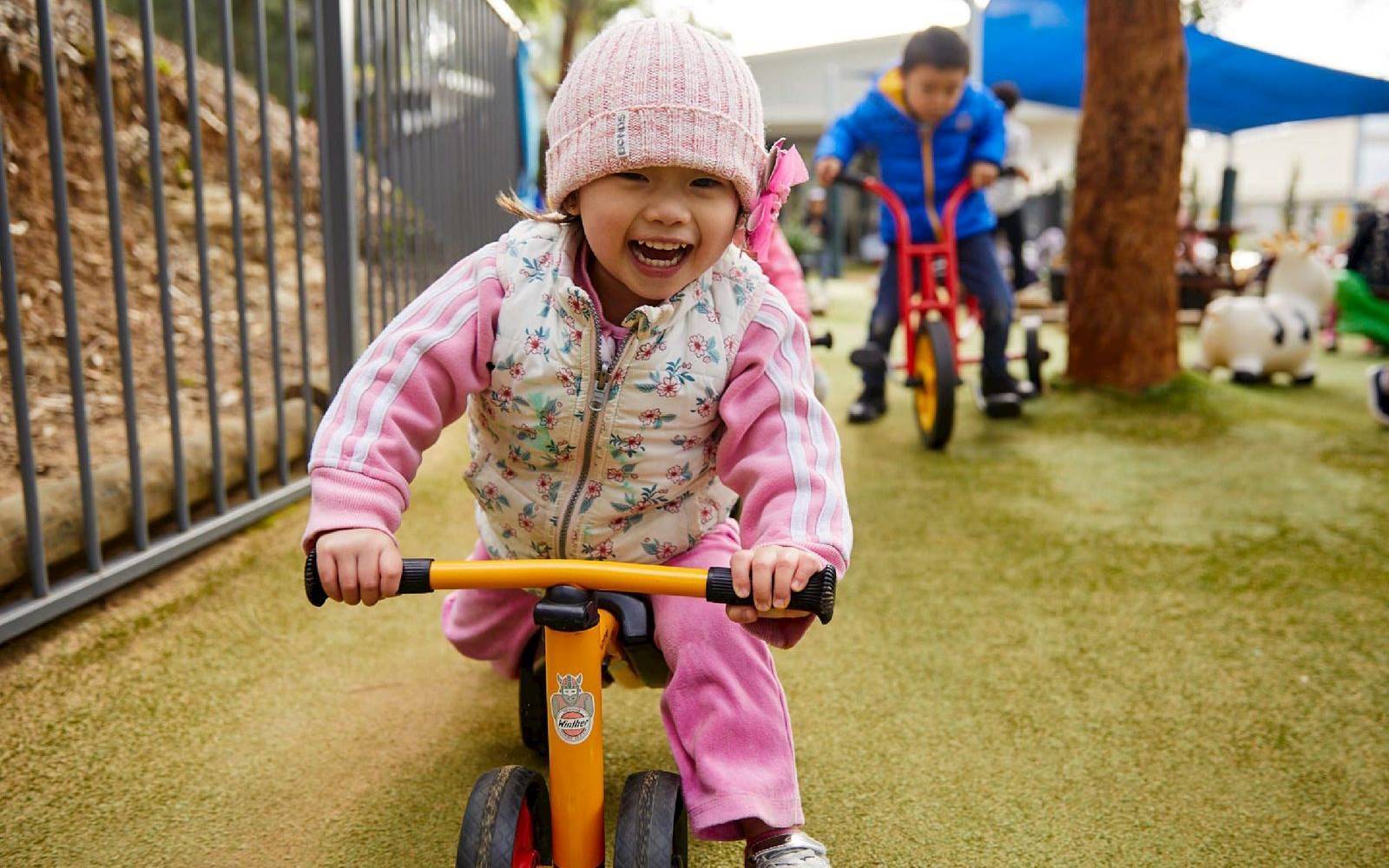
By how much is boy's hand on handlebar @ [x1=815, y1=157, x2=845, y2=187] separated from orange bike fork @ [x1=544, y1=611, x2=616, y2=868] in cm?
297

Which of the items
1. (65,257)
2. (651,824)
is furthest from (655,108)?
(65,257)

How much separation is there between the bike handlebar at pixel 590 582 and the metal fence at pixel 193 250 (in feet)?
3.96

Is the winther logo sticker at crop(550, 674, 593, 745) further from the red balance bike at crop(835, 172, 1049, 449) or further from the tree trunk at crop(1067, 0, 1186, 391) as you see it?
the tree trunk at crop(1067, 0, 1186, 391)

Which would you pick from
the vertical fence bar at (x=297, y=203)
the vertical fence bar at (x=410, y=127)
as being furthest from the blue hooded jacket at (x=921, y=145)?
the vertical fence bar at (x=297, y=203)

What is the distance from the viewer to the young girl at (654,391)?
136 centimetres

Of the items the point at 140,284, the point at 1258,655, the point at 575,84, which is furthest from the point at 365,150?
the point at 1258,655

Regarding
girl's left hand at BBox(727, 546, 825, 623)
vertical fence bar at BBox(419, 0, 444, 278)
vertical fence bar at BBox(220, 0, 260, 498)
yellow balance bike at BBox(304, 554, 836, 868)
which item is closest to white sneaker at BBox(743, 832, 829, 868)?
yellow balance bike at BBox(304, 554, 836, 868)

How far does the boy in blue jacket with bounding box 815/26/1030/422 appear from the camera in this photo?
4.04 m

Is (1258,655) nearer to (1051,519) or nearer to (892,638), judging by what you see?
(892,638)

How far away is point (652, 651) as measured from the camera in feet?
5.02

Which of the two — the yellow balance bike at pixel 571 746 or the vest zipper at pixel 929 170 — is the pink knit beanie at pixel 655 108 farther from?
the vest zipper at pixel 929 170

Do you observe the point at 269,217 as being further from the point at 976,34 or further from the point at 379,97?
the point at 976,34

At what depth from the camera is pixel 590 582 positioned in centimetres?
116

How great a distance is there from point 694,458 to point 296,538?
1.65 meters
